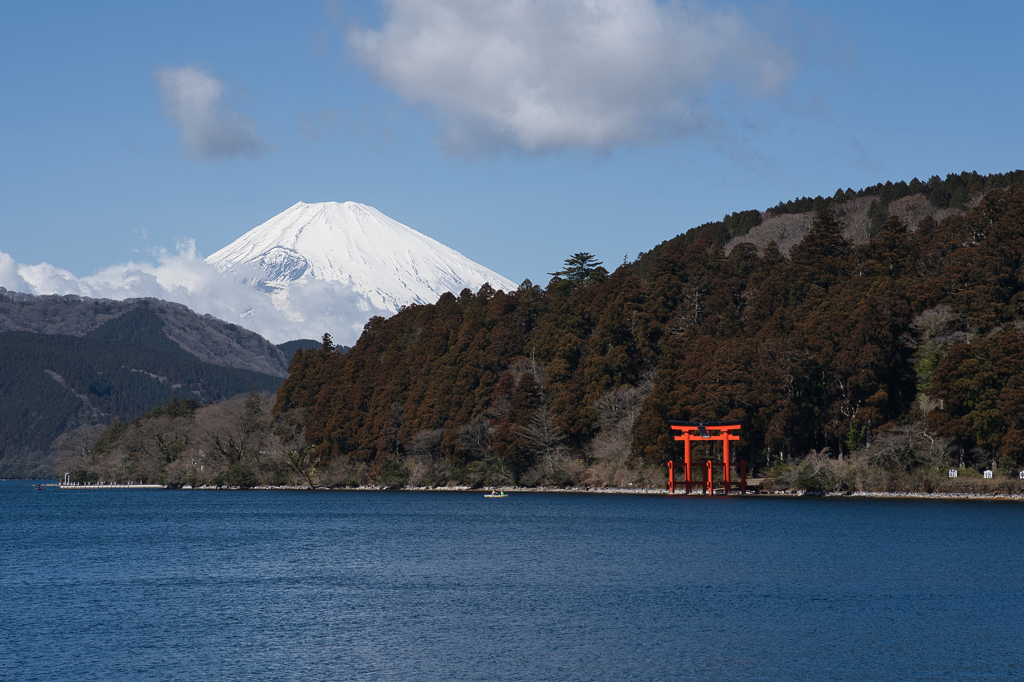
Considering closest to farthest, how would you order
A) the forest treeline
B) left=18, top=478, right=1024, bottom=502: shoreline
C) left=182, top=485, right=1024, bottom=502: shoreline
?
1. left=182, top=485, right=1024, bottom=502: shoreline
2. left=18, top=478, right=1024, bottom=502: shoreline
3. the forest treeline

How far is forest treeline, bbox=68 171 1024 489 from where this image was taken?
59.9m

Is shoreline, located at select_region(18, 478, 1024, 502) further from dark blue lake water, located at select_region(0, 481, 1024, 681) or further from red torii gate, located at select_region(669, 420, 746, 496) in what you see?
dark blue lake water, located at select_region(0, 481, 1024, 681)

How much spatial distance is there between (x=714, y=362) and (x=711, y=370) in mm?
712

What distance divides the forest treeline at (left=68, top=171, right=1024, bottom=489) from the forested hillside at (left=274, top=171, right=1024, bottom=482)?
0.15 metres

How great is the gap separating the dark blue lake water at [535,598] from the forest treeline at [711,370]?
888cm

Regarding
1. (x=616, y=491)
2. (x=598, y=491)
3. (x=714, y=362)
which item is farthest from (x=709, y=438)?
(x=598, y=491)

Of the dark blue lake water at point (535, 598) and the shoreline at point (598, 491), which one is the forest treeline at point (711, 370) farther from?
the dark blue lake water at point (535, 598)

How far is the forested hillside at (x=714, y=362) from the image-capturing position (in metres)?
60.2

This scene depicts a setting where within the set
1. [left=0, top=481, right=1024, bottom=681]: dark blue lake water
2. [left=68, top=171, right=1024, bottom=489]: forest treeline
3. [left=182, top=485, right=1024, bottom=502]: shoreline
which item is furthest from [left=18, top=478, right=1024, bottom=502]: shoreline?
[left=0, top=481, right=1024, bottom=681]: dark blue lake water

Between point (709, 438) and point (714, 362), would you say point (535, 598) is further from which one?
point (714, 362)

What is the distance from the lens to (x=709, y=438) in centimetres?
6322

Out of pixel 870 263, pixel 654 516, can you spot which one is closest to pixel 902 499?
pixel 654 516

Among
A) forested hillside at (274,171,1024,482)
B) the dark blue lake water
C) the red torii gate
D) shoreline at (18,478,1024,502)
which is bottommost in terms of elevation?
the dark blue lake water

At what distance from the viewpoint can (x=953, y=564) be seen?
3362 centimetres
